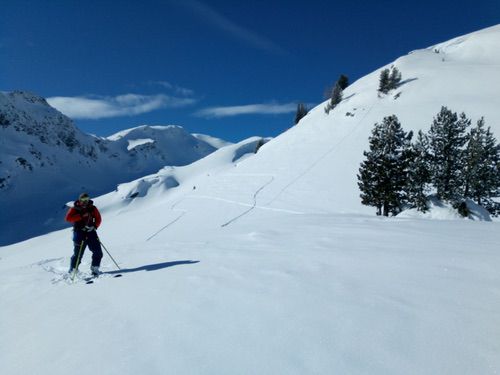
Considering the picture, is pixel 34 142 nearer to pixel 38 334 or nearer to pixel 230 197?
pixel 230 197

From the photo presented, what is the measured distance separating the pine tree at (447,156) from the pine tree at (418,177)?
747 mm

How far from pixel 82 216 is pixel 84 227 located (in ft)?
1.14

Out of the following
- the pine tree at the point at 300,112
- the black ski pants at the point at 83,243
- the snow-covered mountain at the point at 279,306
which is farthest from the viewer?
the pine tree at the point at 300,112

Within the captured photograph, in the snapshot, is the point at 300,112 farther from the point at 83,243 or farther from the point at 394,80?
the point at 83,243

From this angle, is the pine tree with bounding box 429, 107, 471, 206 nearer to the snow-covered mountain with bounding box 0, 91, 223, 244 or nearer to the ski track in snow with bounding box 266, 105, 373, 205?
the ski track in snow with bounding box 266, 105, 373, 205

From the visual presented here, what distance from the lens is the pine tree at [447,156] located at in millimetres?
22359

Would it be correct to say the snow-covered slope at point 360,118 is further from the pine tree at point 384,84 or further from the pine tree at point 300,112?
the pine tree at point 300,112

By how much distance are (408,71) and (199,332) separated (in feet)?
244

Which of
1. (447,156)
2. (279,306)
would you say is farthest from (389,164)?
(279,306)

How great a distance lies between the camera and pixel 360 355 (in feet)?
10.3

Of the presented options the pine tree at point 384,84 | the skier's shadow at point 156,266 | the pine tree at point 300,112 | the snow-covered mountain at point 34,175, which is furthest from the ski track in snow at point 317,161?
the snow-covered mountain at point 34,175

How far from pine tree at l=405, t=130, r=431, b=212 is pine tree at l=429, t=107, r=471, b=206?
2.45 ft

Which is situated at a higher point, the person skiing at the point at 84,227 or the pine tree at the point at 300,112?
the pine tree at the point at 300,112

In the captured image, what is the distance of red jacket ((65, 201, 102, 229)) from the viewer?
819 centimetres
